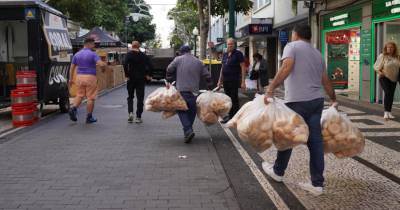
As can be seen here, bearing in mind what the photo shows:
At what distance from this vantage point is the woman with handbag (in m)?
11.2

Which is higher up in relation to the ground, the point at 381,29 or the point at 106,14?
the point at 106,14

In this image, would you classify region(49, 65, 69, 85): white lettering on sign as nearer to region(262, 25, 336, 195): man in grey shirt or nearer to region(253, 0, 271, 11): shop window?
region(262, 25, 336, 195): man in grey shirt

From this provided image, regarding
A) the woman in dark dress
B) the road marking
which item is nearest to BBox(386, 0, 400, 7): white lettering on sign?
the woman in dark dress

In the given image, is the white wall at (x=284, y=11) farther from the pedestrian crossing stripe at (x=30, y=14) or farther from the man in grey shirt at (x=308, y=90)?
the man in grey shirt at (x=308, y=90)

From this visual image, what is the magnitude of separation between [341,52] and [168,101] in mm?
12484

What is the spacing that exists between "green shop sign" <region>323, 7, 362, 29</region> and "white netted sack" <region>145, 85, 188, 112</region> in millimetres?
9180

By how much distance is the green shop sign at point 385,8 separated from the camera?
44.7 feet

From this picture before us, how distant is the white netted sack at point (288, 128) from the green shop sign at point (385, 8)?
9180 millimetres

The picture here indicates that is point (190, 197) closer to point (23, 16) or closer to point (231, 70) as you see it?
point (231, 70)

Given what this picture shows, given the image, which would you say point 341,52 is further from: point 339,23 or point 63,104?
point 63,104

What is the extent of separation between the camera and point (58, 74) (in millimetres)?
13625

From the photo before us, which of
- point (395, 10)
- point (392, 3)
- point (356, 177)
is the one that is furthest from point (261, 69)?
point (356, 177)

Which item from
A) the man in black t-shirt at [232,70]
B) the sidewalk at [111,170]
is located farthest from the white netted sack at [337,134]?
the man in black t-shirt at [232,70]

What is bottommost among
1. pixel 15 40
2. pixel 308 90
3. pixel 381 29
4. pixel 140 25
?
pixel 308 90
